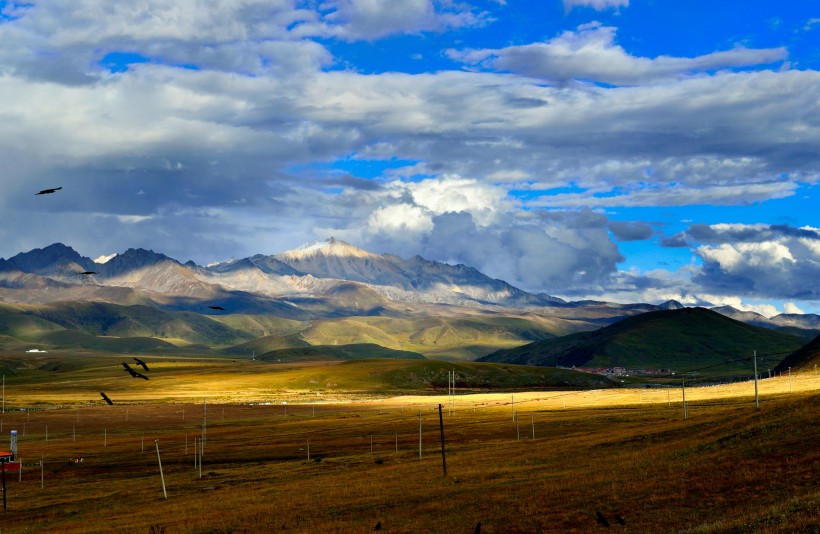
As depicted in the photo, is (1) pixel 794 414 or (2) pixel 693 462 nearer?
(2) pixel 693 462

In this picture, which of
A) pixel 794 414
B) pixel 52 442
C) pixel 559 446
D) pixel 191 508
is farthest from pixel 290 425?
pixel 794 414

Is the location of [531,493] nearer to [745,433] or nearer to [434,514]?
[434,514]

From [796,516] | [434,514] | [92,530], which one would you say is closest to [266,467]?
[92,530]

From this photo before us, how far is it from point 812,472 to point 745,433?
16322 mm

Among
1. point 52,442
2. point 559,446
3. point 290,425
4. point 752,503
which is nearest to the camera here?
point 752,503

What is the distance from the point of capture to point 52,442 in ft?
456

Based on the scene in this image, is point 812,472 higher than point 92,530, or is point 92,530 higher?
point 812,472

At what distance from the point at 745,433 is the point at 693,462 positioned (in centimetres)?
803

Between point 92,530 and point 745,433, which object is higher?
point 745,433

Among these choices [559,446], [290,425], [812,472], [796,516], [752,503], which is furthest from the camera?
[290,425]

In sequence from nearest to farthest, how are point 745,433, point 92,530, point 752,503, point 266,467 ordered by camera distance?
1. point 752,503
2. point 92,530
3. point 745,433
4. point 266,467

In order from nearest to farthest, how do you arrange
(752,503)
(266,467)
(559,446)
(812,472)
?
(752,503) → (812,472) → (559,446) → (266,467)

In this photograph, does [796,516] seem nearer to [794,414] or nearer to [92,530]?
[794,414]

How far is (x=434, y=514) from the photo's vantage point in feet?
167
